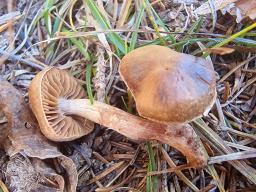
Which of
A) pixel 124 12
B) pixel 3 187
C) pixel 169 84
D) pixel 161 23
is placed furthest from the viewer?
pixel 124 12

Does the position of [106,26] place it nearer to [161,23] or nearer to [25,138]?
[161,23]

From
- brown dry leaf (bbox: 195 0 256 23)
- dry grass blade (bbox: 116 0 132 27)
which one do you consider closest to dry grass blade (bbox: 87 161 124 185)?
dry grass blade (bbox: 116 0 132 27)

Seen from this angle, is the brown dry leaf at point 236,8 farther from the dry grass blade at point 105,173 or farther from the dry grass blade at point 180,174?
the dry grass blade at point 105,173

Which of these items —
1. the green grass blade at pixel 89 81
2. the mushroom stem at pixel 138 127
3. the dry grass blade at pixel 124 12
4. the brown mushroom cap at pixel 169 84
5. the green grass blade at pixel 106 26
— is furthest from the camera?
the dry grass blade at pixel 124 12

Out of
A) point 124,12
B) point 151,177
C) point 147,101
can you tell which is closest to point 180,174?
point 151,177

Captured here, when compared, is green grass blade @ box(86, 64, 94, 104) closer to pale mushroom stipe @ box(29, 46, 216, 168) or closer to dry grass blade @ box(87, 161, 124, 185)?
pale mushroom stipe @ box(29, 46, 216, 168)

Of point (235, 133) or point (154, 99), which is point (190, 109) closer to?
point (154, 99)

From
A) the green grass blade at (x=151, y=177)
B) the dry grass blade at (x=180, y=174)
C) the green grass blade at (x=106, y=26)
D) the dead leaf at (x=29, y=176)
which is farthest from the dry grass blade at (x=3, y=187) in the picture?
the green grass blade at (x=106, y=26)

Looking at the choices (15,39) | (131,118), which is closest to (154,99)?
(131,118)
